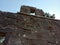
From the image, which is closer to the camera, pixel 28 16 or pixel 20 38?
pixel 20 38

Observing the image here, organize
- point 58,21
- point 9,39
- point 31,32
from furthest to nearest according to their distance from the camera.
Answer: point 58,21, point 31,32, point 9,39

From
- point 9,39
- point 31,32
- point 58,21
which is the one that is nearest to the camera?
point 9,39

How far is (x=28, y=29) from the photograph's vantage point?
4727 mm

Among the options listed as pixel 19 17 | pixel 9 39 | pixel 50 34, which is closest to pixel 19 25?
pixel 19 17

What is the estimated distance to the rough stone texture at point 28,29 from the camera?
14.7 feet

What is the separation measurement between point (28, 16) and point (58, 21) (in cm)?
119

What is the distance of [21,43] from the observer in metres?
4.43

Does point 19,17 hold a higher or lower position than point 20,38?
higher

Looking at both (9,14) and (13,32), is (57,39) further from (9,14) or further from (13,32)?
(9,14)

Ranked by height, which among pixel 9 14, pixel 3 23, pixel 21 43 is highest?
pixel 9 14

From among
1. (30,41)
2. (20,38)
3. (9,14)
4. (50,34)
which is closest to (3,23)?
(9,14)

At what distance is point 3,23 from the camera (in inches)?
185

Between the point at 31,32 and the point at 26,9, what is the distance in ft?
3.64

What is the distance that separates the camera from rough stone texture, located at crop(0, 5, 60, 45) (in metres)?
4.49
